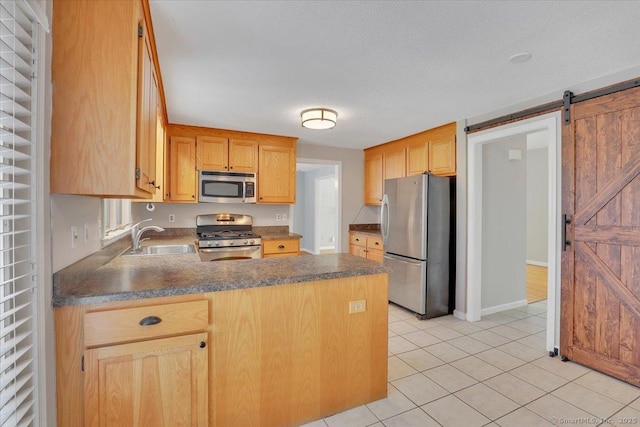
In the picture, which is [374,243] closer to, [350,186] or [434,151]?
[350,186]

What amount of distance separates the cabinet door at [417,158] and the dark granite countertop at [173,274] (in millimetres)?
2341

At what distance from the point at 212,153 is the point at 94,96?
2752 millimetres

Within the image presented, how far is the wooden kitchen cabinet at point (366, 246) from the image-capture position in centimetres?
446

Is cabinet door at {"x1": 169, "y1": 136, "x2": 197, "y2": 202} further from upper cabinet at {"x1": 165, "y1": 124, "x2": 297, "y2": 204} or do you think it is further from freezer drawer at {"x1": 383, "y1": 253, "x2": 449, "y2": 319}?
freezer drawer at {"x1": 383, "y1": 253, "x2": 449, "y2": 319}

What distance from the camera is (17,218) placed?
1.07 metres

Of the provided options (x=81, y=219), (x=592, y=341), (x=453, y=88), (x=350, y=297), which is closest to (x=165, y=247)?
(x=81, y=219)

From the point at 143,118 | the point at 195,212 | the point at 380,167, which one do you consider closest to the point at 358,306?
the point at 143,118

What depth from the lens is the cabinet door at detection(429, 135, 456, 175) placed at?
367 cm

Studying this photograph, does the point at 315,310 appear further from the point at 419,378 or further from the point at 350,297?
the point at 419,378

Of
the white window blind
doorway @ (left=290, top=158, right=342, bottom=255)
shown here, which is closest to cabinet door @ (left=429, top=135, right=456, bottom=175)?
the white window blind

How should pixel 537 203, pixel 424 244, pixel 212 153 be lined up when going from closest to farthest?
pixel 424 244, pixel 212 153, pixel 537 203

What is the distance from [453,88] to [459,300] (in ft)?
7.75

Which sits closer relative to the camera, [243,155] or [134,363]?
[134,363]

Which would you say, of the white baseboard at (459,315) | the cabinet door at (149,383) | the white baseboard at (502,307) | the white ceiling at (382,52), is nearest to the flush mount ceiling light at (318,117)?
the white ceiling at (382,52)
